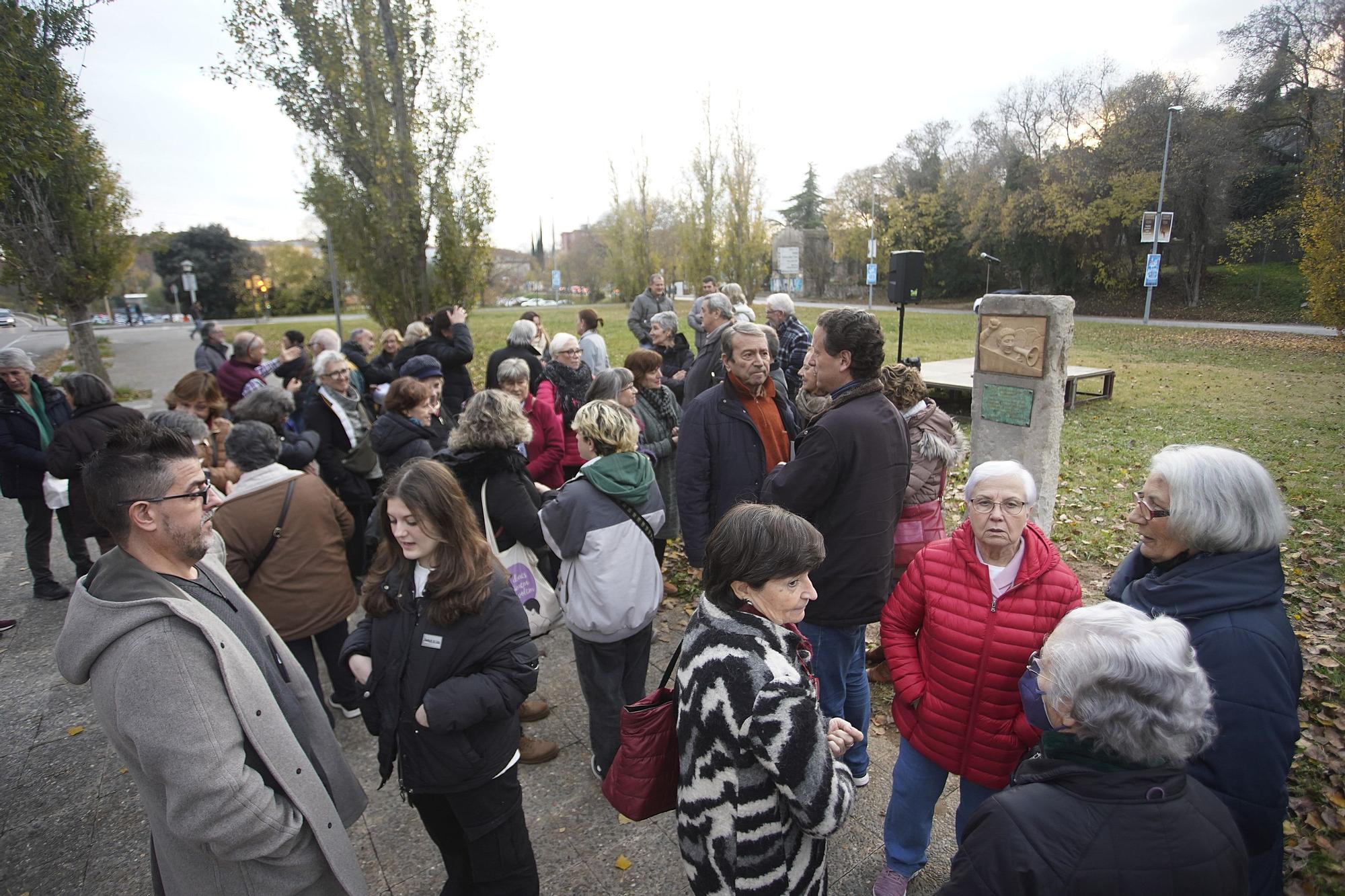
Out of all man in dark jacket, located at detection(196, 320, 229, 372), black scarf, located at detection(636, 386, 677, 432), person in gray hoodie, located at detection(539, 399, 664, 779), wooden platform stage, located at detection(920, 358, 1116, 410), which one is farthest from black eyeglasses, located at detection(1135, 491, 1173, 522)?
wooden platform stage, located at detection(920, 358, 1116, 410)

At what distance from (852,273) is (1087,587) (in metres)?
48.4

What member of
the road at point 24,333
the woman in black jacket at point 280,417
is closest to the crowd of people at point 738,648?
the woman in black jacket at point 280,417

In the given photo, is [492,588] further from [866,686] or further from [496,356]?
[496,356]

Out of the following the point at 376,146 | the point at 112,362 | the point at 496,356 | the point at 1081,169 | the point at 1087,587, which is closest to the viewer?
the point at 1087,587

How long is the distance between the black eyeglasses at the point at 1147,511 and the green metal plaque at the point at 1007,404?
3.27 m

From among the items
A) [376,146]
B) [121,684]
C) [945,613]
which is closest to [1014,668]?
[945,613]

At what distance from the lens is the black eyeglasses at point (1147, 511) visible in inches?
83.1

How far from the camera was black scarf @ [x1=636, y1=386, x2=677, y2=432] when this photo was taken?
5.12 m

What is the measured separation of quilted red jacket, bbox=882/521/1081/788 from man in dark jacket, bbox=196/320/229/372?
9.05m

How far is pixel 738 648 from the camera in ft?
5.70

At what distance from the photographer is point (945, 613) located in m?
2.46

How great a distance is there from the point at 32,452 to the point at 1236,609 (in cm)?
746

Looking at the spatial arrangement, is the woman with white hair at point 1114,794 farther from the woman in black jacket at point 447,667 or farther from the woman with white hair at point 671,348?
the woman with white hair at point 671,348

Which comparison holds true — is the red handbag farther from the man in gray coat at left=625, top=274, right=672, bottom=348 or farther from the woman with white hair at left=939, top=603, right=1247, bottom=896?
the man in gray coat at left=625, top=274, right=672, bottom=348
